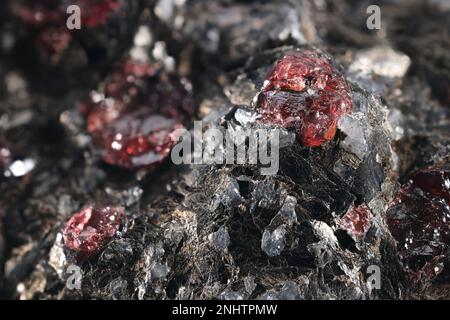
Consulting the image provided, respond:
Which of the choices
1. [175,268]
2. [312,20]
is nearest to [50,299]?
[175,268]

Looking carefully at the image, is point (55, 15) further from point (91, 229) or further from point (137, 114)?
point (91, 229)

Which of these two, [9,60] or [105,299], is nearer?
[105,299]

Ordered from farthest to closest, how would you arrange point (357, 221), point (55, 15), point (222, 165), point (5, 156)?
1. point (55, 15)
2. point (5, 156)
3. point (222, 165)
4. point (357, 221)

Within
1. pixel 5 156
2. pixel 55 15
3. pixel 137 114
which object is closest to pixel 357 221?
pixel 137 114

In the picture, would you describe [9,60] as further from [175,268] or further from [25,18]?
[175,268]

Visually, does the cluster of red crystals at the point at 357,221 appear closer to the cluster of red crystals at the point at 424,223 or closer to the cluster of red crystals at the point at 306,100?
the cluster of red crystals at the point at 424,223

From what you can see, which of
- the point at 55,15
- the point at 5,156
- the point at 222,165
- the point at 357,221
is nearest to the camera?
the point at 357,221

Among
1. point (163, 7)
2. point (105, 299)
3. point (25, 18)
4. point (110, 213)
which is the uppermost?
point (163, 7)
